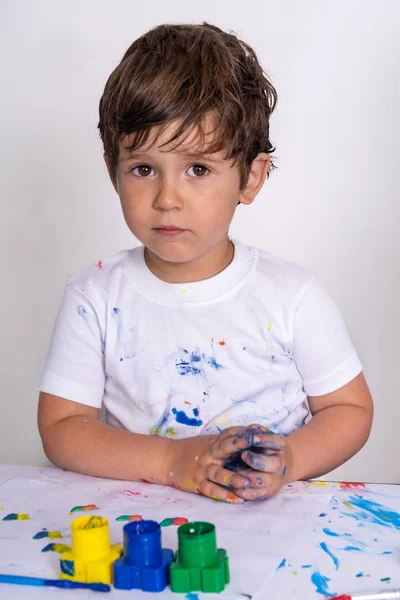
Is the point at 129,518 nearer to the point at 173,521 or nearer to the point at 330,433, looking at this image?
the point at 173,521

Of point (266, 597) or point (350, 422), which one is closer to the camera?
point (266, 597)

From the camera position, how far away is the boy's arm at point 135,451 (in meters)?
1.00

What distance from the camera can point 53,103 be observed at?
200 cm

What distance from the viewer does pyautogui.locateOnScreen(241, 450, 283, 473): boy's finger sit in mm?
987

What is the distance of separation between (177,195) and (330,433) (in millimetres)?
398

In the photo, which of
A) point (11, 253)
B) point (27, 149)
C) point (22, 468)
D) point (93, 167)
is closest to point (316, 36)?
point (93, 167)

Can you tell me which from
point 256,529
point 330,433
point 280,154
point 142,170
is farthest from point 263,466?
point 280,154

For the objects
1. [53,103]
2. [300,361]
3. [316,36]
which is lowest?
[300,361]

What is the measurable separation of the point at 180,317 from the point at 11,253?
3.21ft

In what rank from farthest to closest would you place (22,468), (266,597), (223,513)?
(22,468) → (223,513) → (266,597)

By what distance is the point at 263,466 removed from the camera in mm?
986

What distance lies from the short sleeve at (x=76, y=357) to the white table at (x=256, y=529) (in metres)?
0.14

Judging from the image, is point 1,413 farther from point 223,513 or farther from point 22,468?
point 223,513

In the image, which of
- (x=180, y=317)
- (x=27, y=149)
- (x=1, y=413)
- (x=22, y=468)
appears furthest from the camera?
(x=1, y=413)
